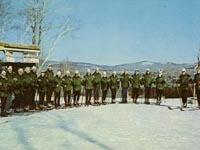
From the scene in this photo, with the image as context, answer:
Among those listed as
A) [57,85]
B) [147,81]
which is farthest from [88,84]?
[147,81]

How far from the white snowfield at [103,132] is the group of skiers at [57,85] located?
242 centimetres

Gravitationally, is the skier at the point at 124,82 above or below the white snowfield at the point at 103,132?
above

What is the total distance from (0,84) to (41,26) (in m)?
18.0

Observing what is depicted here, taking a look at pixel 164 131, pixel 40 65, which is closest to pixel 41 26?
pixel 40 65

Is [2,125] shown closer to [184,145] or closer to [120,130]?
[120,130]

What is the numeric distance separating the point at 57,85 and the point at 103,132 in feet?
29.6

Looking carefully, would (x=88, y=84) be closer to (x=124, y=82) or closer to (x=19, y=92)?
(x=124, y=82)

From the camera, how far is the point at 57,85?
1997 cm

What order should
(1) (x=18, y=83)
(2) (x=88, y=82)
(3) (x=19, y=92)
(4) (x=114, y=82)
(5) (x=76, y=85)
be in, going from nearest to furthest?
(1) (x=18, y=83) < (3) (x=19, y=92) < (5) (x=76, y=85) < (2) (x=88, y=82) < (4) (x=114, y=82)

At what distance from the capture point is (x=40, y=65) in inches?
1390

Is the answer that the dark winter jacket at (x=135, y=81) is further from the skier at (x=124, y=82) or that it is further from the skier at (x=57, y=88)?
the skier at (x=57, y=88)

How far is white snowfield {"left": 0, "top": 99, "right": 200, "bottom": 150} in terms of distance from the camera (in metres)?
9.24

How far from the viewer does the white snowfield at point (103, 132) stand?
9242mm

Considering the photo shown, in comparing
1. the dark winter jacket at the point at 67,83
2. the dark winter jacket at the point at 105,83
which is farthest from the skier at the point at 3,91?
the dark winter jacket at the point at 105,83
